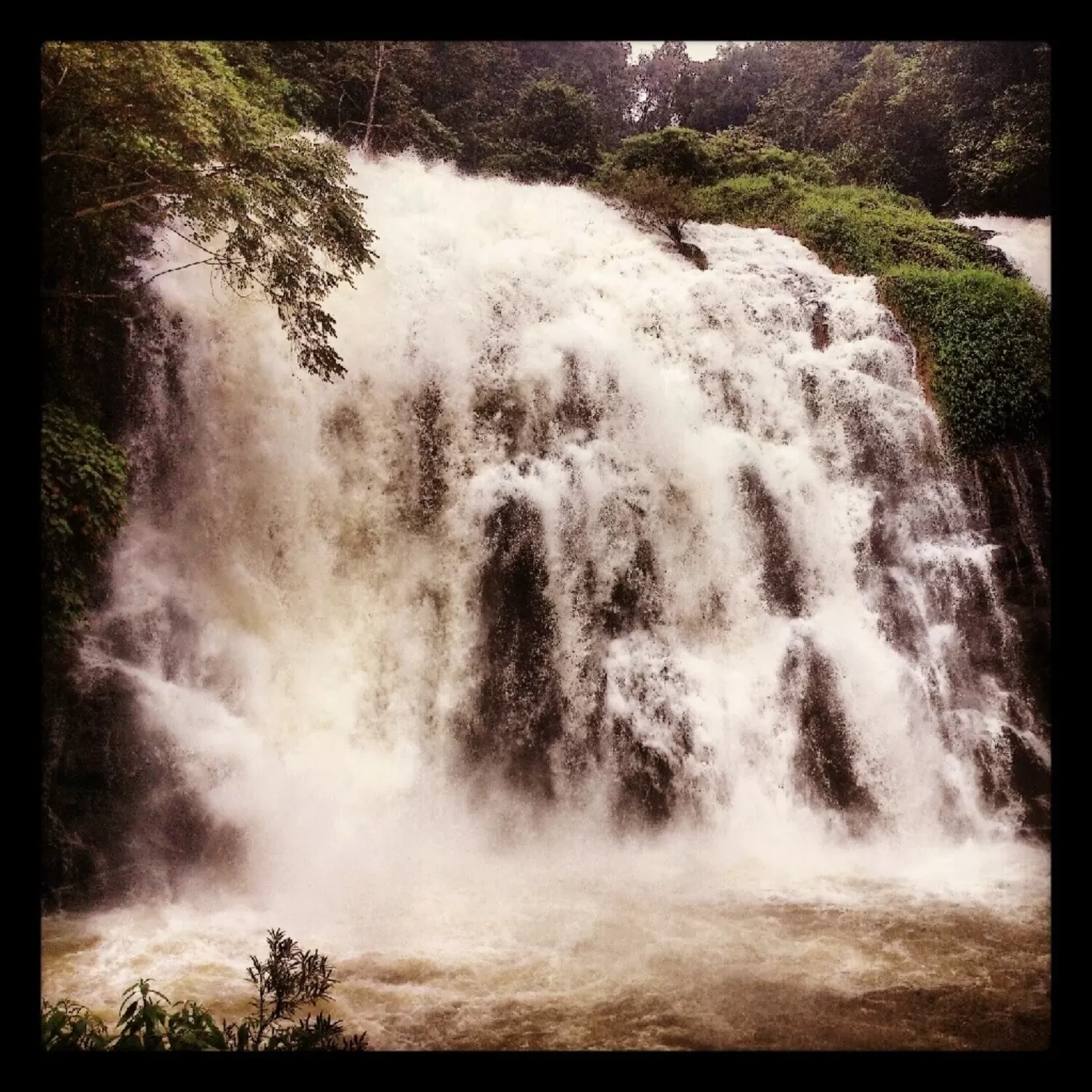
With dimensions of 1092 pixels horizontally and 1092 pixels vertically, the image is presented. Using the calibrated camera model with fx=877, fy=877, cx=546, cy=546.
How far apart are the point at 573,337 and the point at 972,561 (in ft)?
9.18

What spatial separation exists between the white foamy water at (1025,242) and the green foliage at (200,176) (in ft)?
12.5

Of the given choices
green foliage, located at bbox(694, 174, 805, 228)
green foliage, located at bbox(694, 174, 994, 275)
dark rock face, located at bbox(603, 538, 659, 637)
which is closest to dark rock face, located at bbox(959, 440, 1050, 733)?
green foliage, located at bbox(694, 174, 994, 275)

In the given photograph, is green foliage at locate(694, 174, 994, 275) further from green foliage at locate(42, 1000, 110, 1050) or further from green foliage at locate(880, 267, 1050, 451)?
green foliage at locate(42, 1000, 110, 1050)

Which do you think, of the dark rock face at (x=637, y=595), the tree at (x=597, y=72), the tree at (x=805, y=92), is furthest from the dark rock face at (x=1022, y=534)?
the tree at (x=597, y=72)

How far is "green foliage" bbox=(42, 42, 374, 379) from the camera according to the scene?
4391 millimetres

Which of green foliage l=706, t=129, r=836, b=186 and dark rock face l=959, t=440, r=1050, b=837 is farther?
green foliage l=706, t=129, r=836, b=186

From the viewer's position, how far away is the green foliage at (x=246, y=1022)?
129 inches

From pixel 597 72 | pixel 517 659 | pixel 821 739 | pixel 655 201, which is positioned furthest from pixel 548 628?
pixel 597 72

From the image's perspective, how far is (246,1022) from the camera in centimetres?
360

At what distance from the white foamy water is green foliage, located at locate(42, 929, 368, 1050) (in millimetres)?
4926

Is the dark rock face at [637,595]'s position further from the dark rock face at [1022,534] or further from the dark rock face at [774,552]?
the dark rock face at [1022,534]

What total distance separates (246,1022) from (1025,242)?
5748mm

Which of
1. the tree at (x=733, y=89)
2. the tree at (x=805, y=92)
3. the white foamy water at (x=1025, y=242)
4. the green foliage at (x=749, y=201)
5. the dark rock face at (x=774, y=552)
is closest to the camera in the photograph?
the white foamy water at (x=1025, y=242)

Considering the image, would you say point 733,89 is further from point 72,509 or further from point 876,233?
point 72,509
